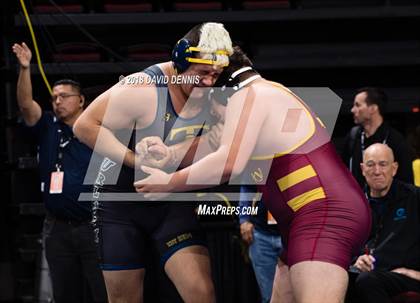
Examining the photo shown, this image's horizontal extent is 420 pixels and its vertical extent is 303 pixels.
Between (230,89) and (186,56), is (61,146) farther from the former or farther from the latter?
(230,89)

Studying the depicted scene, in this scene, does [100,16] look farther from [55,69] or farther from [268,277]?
[268,277]

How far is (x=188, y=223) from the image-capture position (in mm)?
3797

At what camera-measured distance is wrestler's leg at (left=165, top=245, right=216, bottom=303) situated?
3.65 metres

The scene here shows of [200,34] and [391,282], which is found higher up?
[200,34]

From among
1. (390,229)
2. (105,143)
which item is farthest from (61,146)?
(390,229)

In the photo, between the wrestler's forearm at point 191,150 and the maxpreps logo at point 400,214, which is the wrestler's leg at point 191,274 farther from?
the maxpreps logo at point 400,214

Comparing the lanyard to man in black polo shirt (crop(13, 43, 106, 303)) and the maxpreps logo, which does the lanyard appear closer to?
man in black polo shirt (crop(13, 43, 106, 303))

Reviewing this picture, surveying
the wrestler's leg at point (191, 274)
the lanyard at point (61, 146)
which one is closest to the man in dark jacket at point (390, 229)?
the wrestler's leg at point (191, 274)

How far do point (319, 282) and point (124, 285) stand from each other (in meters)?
1.07

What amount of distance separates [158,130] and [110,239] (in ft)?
1.81

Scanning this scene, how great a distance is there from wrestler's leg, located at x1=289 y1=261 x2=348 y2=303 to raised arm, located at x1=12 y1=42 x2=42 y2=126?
8.23 ft

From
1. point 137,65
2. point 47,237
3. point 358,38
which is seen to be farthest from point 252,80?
point 358,38

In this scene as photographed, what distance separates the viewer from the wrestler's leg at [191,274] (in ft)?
12.0

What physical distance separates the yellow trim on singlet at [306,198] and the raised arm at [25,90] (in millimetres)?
2313
